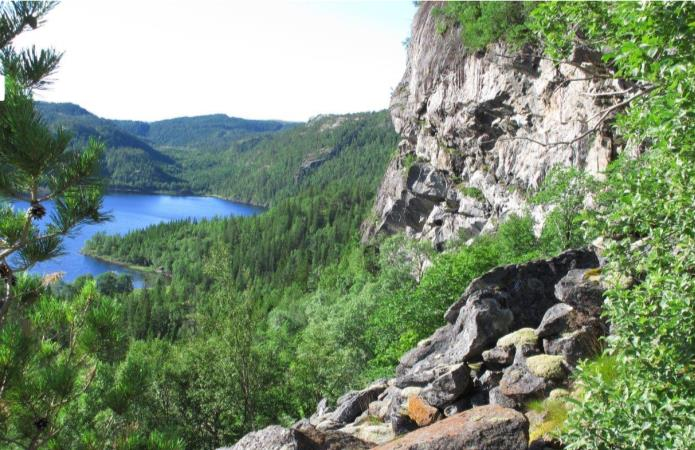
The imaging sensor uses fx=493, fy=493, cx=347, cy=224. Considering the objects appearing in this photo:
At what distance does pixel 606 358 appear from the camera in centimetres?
970

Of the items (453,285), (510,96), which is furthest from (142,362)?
(510,96)

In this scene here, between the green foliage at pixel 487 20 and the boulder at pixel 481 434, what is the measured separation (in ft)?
Result: 111

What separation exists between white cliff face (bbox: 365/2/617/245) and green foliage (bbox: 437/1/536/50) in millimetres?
1134

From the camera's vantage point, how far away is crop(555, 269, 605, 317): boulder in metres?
12.4

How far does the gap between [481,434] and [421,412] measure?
10.6 ft

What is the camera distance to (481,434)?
8438 mm

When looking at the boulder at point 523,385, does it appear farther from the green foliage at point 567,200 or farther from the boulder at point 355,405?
the green foliage at point 567,200

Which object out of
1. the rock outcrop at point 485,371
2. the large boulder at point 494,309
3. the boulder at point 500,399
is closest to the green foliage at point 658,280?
the rock outcrop at point 485,371

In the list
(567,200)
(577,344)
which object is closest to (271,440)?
(577,344)

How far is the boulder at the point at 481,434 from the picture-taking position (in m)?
8.30

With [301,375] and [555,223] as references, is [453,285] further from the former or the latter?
[301,375]

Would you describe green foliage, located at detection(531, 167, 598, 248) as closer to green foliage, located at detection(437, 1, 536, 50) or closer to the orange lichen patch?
the orange lichen patch

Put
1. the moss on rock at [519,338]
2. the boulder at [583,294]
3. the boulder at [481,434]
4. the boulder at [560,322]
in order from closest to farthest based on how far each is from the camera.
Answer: the boulder at [481,434] < the boulder at [560,322] < the boulder at [583,294] < the moss on rock at [519,338]

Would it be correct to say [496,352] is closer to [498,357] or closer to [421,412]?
[498,357]
